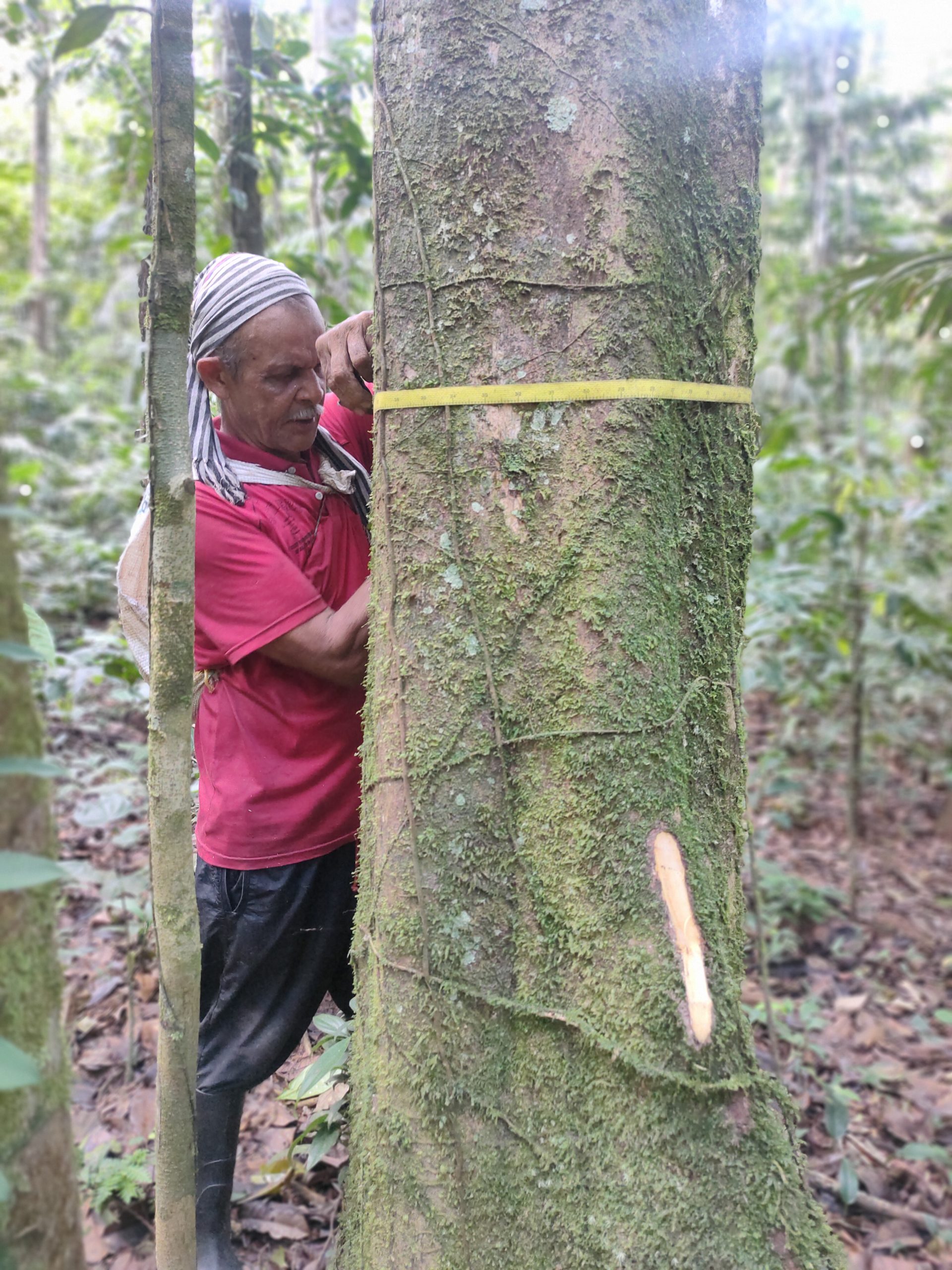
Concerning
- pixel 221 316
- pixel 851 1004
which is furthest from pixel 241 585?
pixel 851 1004

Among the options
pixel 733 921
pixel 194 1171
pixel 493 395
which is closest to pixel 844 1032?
pixel 733 921

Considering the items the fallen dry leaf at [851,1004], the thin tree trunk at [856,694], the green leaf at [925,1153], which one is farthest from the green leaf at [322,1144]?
the thin tree trunk at [856,694]

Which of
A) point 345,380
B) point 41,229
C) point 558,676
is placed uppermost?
point 41,229

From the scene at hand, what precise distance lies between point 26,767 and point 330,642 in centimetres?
81

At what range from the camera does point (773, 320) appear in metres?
10.8

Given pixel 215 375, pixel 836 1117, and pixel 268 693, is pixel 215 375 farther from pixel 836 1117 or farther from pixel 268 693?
pixel 836 1117

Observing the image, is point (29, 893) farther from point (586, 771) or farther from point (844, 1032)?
point (844, 1032)

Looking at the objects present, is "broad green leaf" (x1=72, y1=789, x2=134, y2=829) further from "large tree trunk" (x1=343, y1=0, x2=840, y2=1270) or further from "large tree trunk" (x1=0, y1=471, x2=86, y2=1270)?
"large tree trunk" (x1=0, y1=471, x2=86, y2=1270)

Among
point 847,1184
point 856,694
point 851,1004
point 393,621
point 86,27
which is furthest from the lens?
point 856,694

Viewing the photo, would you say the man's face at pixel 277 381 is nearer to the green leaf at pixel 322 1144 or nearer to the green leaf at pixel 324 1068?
the green leaf at pixel 324 1068

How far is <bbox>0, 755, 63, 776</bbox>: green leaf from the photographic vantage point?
1.01 metres

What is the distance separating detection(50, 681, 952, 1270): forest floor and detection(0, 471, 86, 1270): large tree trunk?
83cm

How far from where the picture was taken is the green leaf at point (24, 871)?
0.97 meters

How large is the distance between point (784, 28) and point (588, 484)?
377 inches
